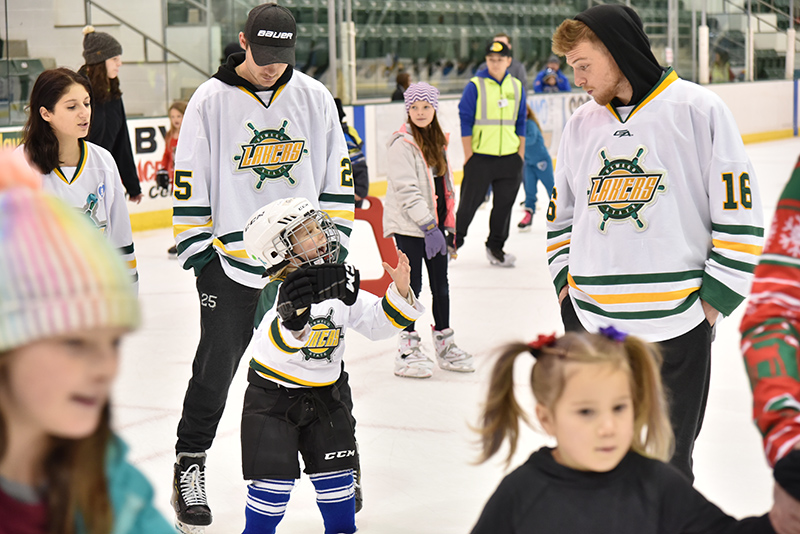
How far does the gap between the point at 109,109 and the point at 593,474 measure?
4.34 m

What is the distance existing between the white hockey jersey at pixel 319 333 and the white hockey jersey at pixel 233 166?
0.33 metres

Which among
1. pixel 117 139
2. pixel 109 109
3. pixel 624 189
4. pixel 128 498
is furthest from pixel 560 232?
pixel 109 109

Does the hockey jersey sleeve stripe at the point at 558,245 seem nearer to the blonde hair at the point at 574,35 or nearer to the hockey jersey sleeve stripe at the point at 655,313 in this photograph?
the hockey jersey sleeve stripe at the point at 655,313

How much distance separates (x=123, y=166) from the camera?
5.06m

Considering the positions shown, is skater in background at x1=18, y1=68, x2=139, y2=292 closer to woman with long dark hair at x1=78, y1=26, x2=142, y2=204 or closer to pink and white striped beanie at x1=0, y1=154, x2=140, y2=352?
woman with long dark hair at x1=78, y1=26, x2=142, y2=204

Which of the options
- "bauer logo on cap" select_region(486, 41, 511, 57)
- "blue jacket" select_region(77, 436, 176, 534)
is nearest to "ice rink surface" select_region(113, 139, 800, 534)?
"blue jacket" select_region(77, 436, 176, 534)

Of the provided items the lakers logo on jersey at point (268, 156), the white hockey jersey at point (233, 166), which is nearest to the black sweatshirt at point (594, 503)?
the white hockey jersey at point (233, 166)

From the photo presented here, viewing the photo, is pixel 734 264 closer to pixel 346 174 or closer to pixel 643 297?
pixel 643 297

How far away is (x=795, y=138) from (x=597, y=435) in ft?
63.5

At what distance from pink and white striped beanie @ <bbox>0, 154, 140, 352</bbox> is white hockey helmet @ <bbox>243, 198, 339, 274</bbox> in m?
1.55

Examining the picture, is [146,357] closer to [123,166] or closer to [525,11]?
[123,166]

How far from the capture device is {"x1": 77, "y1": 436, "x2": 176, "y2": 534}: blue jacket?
3.17ft

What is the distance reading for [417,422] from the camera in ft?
12.9

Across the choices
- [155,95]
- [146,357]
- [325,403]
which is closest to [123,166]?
[146,357]
